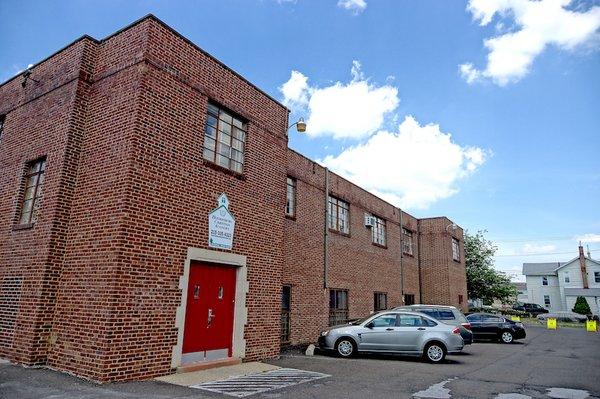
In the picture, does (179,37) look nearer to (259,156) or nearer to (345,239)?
(259,156)

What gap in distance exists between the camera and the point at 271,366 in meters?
10.3

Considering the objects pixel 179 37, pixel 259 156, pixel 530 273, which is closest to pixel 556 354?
pixel 259 156

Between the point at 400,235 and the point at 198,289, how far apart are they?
17255 millimetres

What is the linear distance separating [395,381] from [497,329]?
13.8 metres

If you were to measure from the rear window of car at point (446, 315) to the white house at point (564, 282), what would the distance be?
4948cm

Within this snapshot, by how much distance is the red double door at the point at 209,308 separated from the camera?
Result: 30.6ft

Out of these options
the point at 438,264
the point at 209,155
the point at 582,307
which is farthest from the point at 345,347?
the point at 582,307

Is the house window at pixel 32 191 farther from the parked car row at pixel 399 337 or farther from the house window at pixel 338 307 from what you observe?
the house window at pixel 338 307

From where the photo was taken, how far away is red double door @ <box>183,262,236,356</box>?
934cm

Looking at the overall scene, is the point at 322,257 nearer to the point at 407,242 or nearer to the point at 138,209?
the point at 138,209

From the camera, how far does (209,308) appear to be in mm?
9805

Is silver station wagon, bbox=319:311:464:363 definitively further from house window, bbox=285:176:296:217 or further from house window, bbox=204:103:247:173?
house window, bbox=204:103:247:173

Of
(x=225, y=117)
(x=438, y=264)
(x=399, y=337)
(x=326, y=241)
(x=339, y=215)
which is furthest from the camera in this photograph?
(x=438, y=264)

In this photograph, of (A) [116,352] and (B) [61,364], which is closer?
(A) [116,352]
